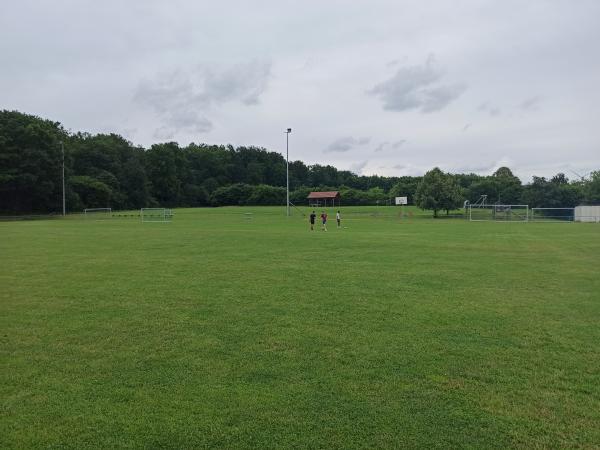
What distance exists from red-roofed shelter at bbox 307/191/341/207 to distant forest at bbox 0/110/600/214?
2.62m

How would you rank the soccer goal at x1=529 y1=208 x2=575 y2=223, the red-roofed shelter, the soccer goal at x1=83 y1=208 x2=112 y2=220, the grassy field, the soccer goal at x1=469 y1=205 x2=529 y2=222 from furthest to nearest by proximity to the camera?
1. the red-roofed shelter
2. the soccer goal at x1=83 y1=208 x2=112 y2=220
3. the soccer goal at x1=469 y1=205 x2=529 y2=222
4. the soccer goal at x1=529 y1=208 x2=575 y2=223
5. the grassy field

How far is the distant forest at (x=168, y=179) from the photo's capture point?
211 ft

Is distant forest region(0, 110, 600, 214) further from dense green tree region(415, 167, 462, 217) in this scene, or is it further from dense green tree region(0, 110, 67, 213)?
dense green tree region(415, 167, 462, 217)

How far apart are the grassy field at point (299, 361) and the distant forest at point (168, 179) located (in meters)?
59.9

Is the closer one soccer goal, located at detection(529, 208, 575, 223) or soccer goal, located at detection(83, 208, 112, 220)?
soccer goal, located at detection(529, 208, 575, 223)

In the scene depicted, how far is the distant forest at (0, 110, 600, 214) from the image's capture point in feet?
211

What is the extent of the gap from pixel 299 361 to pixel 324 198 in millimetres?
93575

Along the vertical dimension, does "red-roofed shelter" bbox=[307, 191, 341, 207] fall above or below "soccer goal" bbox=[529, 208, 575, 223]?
above

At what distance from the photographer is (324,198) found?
9881 centimetres

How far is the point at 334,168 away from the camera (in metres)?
145

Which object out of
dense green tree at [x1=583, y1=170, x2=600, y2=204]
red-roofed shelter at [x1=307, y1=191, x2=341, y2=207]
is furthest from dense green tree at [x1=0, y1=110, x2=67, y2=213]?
dense green tree at [x1=583, y1=170, x2=600, y2=204]

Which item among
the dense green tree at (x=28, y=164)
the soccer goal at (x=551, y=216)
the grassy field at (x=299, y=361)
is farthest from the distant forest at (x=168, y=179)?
the grassy field at (x=299, y=361)

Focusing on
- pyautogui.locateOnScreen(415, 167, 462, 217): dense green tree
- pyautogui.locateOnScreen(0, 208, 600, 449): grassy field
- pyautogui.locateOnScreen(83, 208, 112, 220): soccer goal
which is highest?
pyautogui.locateOnScreen(415, 167, 462, 217): dense green tree

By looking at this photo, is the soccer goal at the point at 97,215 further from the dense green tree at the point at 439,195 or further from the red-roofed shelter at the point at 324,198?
the dense green tree at the point at 439,195
